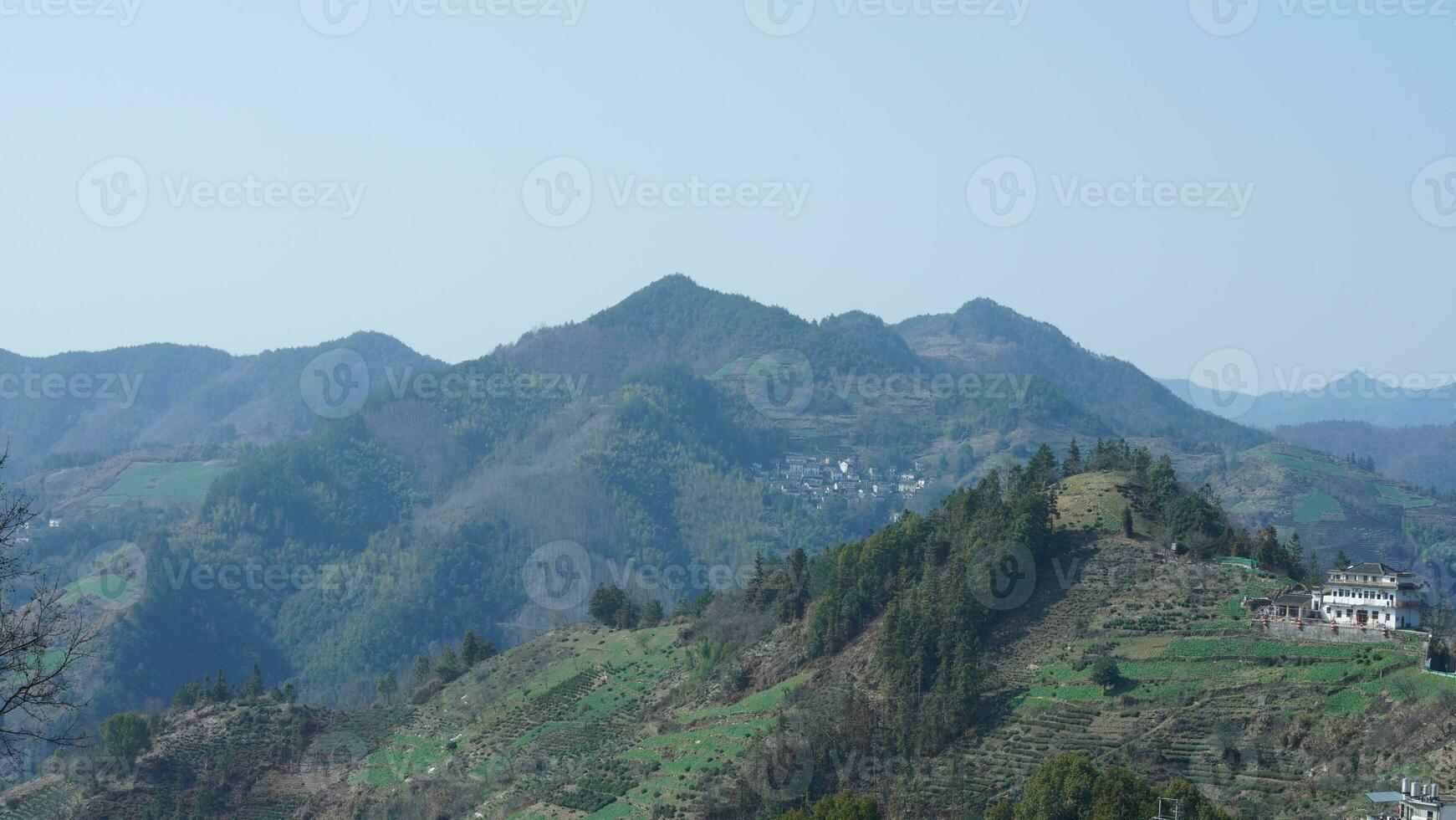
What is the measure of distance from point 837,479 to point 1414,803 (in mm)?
144165

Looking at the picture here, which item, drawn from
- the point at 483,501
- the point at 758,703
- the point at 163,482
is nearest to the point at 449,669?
the point at 758,703

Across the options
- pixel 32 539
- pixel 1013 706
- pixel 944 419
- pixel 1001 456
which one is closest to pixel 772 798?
pixel 1013 706

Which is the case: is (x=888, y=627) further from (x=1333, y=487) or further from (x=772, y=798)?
(x=1333, y=487)

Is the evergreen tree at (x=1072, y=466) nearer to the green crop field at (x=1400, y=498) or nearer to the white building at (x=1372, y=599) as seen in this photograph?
the white building at (x=1372, y=599)

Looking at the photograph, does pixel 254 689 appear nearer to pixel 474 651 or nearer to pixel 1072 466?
pixel 474 651

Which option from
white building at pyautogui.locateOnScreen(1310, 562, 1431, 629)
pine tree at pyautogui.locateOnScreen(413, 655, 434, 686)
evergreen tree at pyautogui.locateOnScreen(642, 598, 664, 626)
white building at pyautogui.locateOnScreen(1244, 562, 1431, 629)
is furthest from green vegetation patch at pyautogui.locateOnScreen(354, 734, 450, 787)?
white building at pyautogui.locateOnScreen(1310, 562, 1431, 629)

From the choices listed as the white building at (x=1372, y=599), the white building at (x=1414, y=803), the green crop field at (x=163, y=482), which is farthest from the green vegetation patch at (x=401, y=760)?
the green crop field at (x=163, y=482)

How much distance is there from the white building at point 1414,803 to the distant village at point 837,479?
133786mm

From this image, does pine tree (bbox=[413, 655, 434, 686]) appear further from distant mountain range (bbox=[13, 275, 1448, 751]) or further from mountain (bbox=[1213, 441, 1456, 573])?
mountain (bbox=[1213, 441, 1456, 573])

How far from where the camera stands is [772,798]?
1774 inches

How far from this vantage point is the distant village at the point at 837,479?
17050cm

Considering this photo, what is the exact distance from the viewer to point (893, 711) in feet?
157

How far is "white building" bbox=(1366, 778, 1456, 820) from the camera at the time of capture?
30.9 m

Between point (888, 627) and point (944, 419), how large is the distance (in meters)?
147
